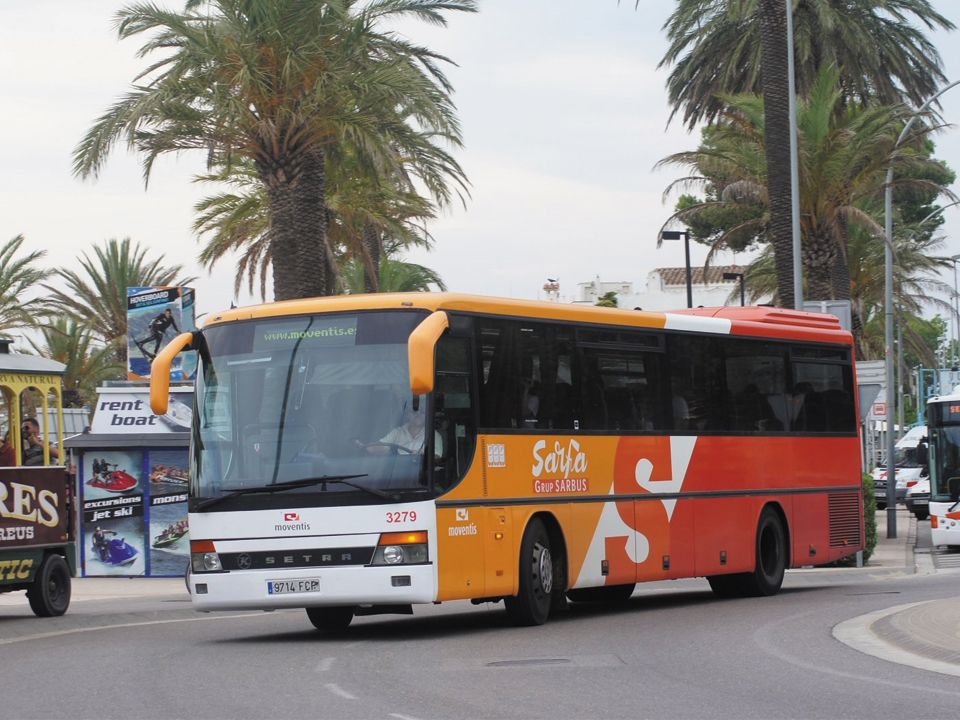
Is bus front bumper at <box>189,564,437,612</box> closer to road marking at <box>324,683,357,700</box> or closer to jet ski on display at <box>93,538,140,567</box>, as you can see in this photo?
road marking at <box>324,683,357,700</box>

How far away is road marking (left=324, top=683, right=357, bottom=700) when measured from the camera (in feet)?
36.8

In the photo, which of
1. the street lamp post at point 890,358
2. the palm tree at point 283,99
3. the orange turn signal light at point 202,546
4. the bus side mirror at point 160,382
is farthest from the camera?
the street lamp post at point 890,358

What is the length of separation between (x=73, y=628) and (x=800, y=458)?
916 cm

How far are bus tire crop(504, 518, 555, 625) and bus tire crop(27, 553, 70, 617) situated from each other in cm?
685

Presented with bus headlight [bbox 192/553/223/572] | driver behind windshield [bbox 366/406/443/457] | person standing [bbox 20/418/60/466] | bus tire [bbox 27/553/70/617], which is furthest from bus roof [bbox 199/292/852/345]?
bus tire [bbox 27/553/70/617]

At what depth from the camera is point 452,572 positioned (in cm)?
1541

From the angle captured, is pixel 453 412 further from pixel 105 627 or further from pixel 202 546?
pixel 105 627

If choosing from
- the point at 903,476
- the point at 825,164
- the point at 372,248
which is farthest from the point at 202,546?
the point at 903,476

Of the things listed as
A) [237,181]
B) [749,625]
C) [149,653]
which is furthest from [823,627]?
[237,181]

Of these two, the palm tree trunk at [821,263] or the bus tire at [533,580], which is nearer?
the bus tire at [533,580]

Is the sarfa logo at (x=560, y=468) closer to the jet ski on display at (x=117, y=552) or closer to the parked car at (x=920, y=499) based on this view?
the jet ski on display at (x=117, y=552)

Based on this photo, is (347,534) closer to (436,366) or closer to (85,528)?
(436,366)

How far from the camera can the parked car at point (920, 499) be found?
1988 inches

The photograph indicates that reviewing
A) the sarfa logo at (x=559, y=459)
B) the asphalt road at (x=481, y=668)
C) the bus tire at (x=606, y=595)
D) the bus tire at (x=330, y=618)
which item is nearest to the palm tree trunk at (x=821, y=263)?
the bus tire at (x=606, y=595)
